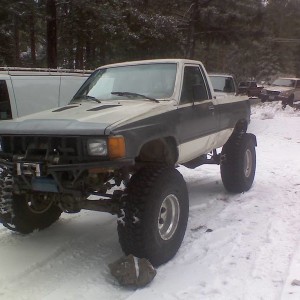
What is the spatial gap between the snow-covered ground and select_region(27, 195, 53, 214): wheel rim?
0.94 feet

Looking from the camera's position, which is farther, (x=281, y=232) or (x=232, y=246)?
(x=281, y=232)

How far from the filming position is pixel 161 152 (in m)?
4.82

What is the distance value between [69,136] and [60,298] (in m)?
1.33

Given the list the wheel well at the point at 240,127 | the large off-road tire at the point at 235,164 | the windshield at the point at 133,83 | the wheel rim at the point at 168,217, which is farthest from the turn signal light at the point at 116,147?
the wheel well at the point at 240,127

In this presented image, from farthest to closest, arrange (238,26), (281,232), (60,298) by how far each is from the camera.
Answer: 1. (238,26)
2. (281,232)
3. (60,298)

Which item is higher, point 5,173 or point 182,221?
point 5,173

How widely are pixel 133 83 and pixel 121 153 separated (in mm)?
1717

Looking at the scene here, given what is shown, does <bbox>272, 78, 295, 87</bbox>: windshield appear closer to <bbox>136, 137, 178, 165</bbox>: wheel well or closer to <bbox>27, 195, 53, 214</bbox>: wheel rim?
<bbox>136, 137, 178, 165</bbox>: wheel well

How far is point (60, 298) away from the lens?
146 inches

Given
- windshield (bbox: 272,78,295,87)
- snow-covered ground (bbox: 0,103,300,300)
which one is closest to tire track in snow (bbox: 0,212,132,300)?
snow-covered ground (bbox: 0,103,300,300)

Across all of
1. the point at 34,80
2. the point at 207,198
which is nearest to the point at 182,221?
the point at 207,198

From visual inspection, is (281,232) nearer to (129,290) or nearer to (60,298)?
(129,290)

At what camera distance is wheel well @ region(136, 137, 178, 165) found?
475 cm

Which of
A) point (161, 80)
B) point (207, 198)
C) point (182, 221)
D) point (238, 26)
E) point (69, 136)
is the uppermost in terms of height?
point (238, 26)
